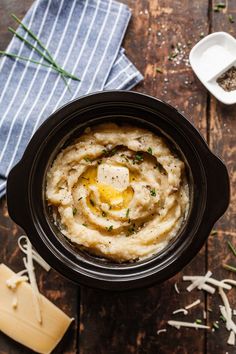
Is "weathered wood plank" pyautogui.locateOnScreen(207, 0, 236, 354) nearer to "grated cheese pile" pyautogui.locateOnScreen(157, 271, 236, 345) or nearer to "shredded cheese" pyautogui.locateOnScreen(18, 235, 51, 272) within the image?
"grated cheese pile" pyautogui.locateOnScreen(157, 271, 236, 345)

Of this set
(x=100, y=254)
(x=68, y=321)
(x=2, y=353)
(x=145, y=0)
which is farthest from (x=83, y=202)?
(x=145, y=0)

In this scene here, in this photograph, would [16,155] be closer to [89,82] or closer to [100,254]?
[89,82]

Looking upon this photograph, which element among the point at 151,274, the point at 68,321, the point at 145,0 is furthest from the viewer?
the point at 145,0

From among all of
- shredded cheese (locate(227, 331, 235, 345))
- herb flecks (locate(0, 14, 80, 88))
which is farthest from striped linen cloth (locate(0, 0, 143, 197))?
shredded cheese (locate(227, 331, 235, 345))

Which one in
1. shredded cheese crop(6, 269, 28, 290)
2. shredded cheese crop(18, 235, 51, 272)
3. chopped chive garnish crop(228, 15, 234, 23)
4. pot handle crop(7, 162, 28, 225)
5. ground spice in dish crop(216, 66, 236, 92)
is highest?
chopped chive garnish crop(228, 15, 234, 23)

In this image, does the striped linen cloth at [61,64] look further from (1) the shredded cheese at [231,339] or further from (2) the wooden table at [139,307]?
(1) the shredded cheese at [231,339]

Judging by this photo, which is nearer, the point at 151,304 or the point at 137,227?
the point at 137,227
